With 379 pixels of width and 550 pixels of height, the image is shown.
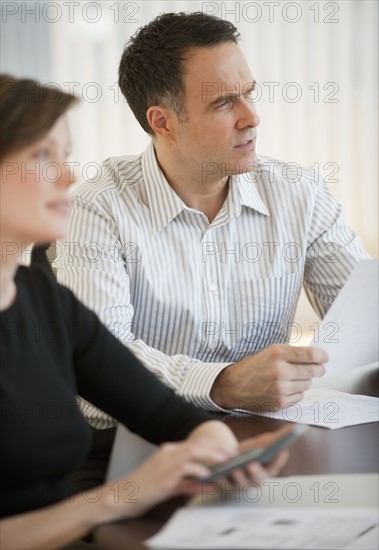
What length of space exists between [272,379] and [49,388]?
1.51 ft

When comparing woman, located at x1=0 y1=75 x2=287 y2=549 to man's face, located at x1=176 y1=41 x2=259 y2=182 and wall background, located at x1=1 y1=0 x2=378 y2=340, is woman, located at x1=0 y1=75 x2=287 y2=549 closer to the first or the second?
man's face, located at x1=176 y1=41 x2=259 y2=182

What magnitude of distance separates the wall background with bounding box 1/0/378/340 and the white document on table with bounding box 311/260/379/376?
3322mm

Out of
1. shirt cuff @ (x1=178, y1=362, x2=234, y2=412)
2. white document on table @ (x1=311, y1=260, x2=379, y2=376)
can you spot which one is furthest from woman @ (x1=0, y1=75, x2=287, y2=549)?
white document on table @ (x1=311, y1=260, x2=379, y2=376)

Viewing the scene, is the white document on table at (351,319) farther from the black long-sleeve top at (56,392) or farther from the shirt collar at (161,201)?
the shirt collar at (161,201)

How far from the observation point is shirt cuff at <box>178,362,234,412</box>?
5.16 feet

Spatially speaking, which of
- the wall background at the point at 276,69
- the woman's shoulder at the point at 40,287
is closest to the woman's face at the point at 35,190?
the woman's shoulder at the point at 40,287

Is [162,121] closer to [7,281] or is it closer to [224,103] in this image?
[224,103]

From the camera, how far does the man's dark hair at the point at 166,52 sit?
216cm

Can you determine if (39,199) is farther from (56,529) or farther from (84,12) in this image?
(84,12)

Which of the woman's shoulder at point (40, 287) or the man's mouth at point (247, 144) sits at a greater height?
the man's mouth at point (247, 144)

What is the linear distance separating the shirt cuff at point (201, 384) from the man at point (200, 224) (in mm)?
266

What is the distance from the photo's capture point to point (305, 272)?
2.22 m

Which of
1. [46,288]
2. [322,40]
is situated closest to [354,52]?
[322,40]

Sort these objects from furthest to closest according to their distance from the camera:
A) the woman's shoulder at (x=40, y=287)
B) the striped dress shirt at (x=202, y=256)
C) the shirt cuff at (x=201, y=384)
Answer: the striped dress shirt at (x=202, y=256) → the shirt cuff at (x=201, y=384) → the woman's shoulder at (x=40, y=287)
